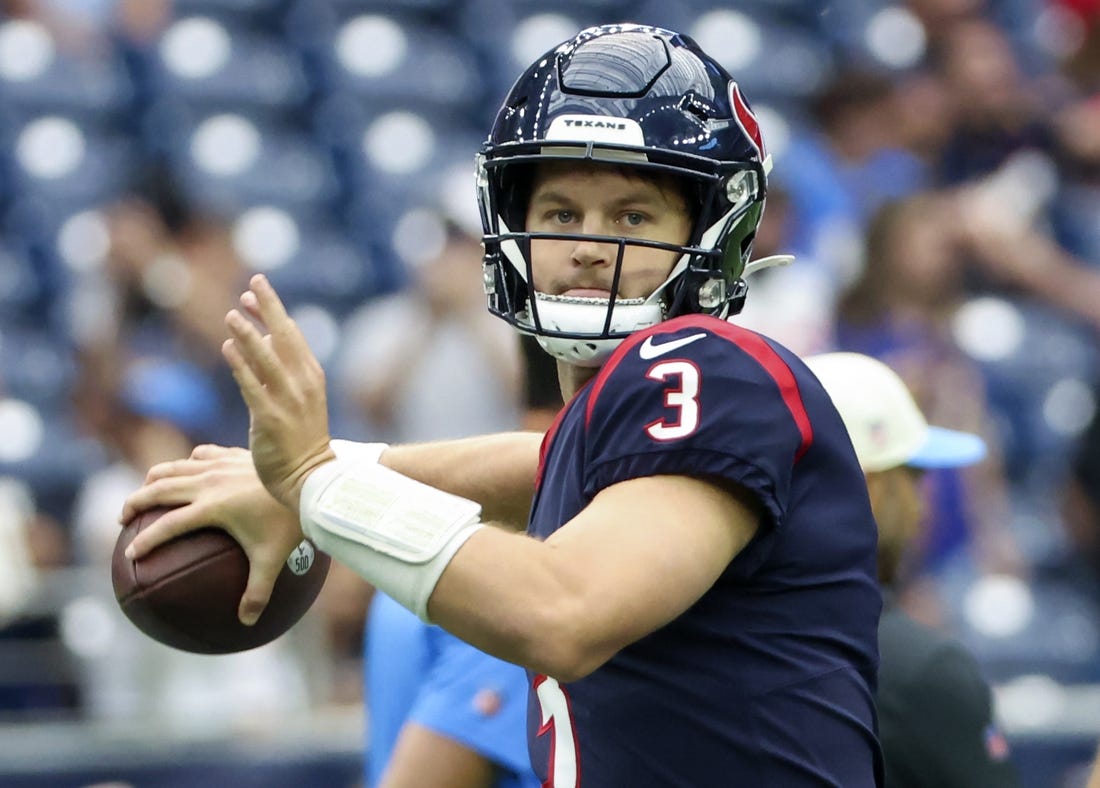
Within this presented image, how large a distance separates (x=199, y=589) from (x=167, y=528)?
10 cm

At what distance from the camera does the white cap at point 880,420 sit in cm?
334

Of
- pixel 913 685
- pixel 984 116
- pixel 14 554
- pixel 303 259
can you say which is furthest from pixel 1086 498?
pixel 14 554

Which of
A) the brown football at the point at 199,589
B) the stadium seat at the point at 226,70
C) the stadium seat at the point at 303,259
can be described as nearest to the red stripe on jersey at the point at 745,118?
the brown football at the point at 199,589

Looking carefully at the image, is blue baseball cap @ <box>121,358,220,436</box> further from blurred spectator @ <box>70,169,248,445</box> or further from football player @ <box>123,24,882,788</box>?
football player @ <box>123,24,882,788</box>

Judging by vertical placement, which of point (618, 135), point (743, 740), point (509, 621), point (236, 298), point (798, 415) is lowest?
point (236, 298)

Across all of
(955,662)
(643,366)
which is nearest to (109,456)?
(955,662)

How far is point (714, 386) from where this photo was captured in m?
2.10

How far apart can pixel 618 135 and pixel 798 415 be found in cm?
51

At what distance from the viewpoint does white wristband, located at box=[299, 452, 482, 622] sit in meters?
2.04

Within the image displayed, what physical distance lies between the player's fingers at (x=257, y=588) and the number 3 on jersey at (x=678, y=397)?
71cm

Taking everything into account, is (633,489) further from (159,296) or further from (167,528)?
(159,296)

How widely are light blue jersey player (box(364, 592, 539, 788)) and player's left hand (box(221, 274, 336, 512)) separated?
2.70 ft

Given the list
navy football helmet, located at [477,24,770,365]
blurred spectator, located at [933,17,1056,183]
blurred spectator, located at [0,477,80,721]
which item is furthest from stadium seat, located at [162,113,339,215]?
navy football helmet, located at [477,24,770,365]

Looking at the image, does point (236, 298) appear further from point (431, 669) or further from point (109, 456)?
point (431, 669)
